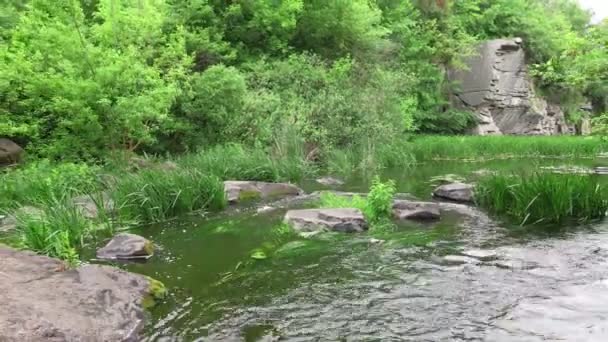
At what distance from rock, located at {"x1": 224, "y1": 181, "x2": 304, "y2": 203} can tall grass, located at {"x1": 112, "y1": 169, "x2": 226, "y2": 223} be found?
0.49 meters

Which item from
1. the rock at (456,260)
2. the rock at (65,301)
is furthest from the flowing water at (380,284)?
the rock at (65,301)

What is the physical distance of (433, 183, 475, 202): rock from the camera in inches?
402

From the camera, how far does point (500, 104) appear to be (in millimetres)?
27328

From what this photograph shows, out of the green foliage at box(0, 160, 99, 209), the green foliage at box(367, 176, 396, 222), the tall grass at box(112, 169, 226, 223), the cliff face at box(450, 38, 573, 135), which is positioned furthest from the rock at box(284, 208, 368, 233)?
the cliff face at box(450, 38, 573, 135)

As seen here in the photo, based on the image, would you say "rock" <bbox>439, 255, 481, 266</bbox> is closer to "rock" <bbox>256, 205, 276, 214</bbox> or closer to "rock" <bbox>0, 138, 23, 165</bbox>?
"rock" <bbox>256, 205, 276, 214</bbox>

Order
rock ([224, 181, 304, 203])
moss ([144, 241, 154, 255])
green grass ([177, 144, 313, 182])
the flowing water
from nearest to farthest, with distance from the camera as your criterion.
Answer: the flowing water < moss ([144, 241, 154, 255]) < rock ([224, 181, 304, 203]) < green grass ([177, 144, 313, 182])

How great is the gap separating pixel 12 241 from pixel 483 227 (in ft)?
20.2

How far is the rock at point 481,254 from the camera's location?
20.8ft

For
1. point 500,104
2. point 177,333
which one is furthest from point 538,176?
point 500,104

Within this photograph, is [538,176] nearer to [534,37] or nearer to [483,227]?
[483,227]

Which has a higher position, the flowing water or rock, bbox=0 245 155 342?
rock, bbox=0 245 155 342

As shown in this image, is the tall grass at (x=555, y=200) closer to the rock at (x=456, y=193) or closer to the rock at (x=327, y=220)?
the rock at (x=456, y=193)

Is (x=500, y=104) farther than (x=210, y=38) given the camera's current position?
Yes

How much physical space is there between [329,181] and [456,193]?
3.57m
